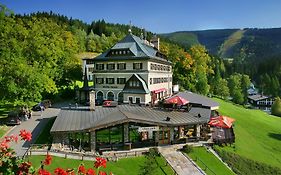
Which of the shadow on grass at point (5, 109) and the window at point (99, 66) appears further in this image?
the window at point (99, 66)

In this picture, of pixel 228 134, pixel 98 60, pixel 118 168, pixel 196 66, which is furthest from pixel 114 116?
pixel 196 66

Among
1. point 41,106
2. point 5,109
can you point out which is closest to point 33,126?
→ point 41,106

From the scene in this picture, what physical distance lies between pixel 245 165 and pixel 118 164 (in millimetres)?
15070

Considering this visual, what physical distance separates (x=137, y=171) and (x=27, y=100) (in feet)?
62.7

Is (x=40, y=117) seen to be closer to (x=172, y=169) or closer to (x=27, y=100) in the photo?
(x=27, y=100)

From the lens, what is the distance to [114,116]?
1207 inches

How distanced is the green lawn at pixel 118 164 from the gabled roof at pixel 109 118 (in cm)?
352

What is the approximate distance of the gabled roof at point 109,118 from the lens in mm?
A: 28266

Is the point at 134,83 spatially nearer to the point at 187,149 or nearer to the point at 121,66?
the point at 121,66

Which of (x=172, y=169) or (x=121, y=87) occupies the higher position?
(x=121, y=87)

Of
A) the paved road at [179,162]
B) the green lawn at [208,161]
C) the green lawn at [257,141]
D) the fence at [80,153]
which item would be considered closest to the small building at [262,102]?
the green lawn at [257,141]

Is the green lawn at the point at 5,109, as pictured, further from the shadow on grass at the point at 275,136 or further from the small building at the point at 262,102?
the small building at the point at 262,102

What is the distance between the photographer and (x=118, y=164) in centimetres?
2638

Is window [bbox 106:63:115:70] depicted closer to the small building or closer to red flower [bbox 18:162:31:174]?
red flower [bbox 18:162:31:174]
